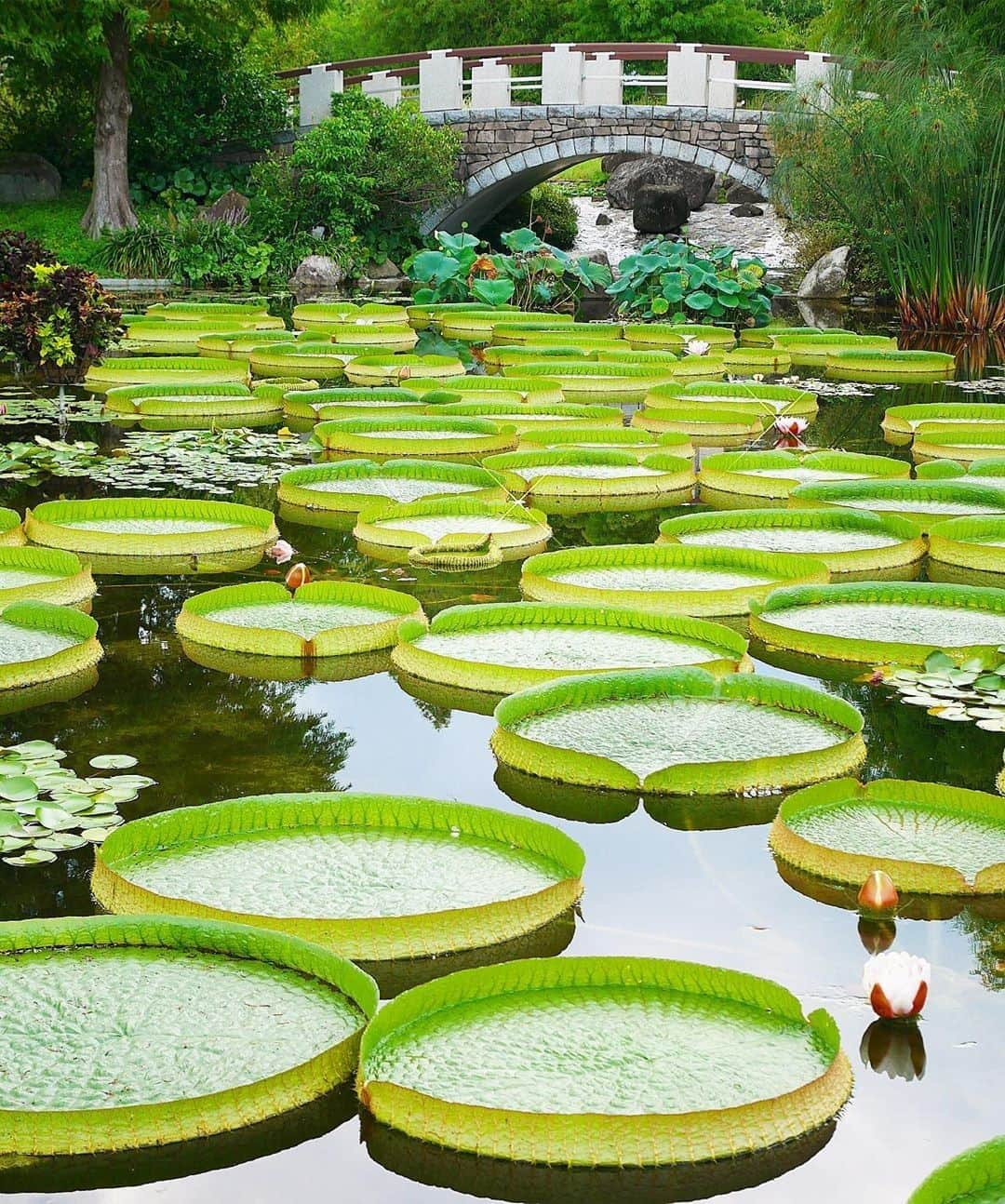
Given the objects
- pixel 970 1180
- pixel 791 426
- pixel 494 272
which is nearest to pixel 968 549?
pixel 791 426

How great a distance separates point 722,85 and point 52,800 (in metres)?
24.1

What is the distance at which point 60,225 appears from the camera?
22.8 meters

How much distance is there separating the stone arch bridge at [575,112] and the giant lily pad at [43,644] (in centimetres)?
2248

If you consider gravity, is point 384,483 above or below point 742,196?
below

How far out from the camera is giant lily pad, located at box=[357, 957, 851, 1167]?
1.94 m

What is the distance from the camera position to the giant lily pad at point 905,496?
6.00 metres

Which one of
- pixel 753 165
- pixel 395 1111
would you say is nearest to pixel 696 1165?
pixel 395 1111

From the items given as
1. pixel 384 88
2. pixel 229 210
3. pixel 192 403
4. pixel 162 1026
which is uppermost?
pixel 384 88

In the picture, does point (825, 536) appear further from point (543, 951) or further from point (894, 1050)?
point (894, 1050)

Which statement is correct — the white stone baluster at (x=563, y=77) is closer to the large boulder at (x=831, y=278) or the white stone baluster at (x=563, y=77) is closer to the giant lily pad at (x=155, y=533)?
the large boulder at (x=831, y=278)

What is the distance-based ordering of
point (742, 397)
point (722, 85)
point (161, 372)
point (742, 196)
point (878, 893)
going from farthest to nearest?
point (742, 196) < point (722, 85) < point (161, 372) < point (742, 397) < point (878, 893)

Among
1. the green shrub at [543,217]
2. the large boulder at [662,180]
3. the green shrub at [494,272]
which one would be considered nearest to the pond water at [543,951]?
the green shrub at [494,272]

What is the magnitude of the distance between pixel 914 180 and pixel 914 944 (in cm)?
1223

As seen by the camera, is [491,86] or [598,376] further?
[491,86]
